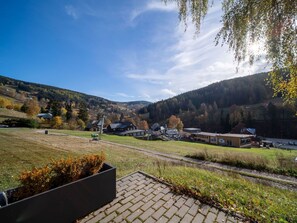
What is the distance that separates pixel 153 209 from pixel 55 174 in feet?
9.80

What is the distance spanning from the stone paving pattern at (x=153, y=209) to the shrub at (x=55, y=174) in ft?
3.68

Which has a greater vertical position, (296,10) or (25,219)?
(296,10)

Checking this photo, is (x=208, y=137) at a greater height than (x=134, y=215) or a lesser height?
lesser

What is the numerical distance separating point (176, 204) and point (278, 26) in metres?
5.42

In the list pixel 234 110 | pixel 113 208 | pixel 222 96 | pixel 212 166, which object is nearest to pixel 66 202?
pixel 113 208

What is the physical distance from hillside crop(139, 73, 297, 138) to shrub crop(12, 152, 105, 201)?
2082 inches

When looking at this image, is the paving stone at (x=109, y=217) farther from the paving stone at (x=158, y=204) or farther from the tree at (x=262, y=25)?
the tree at (x=262, y=25)

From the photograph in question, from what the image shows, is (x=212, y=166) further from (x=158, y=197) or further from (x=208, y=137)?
(x=208, y=137)

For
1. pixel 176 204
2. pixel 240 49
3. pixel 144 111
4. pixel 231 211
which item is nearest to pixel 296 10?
pixel 240 49

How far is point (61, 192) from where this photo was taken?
3.72 meters

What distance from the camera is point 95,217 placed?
13.8 ft

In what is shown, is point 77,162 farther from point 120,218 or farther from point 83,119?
point 83,119

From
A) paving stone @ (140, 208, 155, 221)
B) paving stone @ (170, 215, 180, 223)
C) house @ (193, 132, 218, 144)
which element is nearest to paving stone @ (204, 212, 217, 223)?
paving stone @ (170, 215, 180, 223)

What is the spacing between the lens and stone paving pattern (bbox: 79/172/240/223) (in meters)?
4.23
